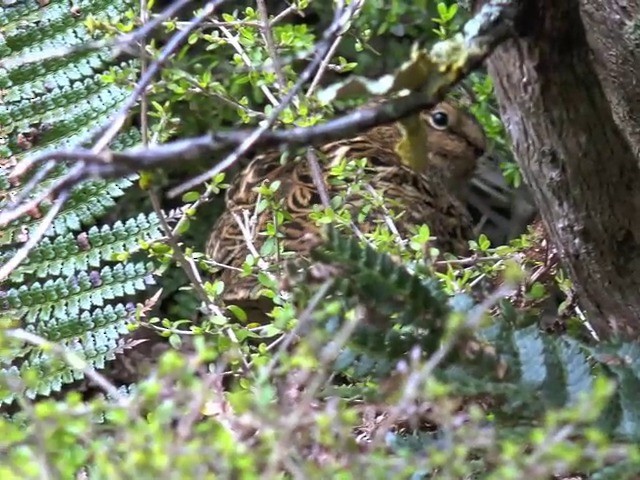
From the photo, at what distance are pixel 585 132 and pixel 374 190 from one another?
1.77 feet

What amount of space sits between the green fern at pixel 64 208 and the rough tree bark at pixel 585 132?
63 cm

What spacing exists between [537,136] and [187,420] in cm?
43

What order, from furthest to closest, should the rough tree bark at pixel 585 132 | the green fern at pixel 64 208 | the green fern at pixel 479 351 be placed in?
the green fern at pixel 64 208 < the rough tree bark at pixel 585 132 < the green fern at pixel 479 351

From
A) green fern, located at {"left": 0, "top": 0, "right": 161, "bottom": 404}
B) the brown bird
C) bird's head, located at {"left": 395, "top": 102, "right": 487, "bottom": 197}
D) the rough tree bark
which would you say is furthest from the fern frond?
the rough tree bark

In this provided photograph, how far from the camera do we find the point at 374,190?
1286 mm

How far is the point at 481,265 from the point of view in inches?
44.0

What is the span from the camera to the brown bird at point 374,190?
4.35ft

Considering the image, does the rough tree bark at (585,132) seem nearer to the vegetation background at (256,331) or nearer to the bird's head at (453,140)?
the vegetation background at (256,331)

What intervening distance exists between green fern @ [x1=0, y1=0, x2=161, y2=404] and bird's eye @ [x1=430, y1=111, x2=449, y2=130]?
21.8 inches

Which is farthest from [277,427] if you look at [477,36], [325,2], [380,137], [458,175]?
[325,2]

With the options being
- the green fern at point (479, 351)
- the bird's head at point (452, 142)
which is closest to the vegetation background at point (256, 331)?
the green fern at point (479, 351)

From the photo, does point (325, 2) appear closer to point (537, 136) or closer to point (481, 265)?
point (481, 265)

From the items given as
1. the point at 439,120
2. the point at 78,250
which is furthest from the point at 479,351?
the point at 439,120

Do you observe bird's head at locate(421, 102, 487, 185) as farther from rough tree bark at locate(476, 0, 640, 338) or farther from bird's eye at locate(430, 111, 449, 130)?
rough tree bark at locate(476, 0, 640, 338)
